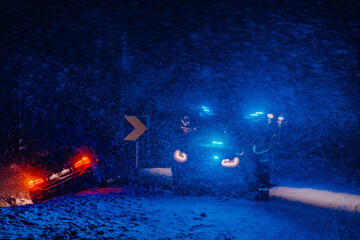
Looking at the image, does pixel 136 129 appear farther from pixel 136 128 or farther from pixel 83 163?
pixel 83 163

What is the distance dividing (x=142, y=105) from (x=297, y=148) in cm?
1194

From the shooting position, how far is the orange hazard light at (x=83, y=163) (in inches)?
288

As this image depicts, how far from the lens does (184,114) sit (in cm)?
978

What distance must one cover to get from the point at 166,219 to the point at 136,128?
13.5ft

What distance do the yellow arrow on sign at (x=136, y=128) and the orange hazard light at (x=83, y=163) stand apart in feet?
4.78

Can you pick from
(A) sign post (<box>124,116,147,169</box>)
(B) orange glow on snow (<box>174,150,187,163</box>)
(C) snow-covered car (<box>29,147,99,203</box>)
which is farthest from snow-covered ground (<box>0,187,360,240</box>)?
(A) sign post (<box>124,116,147,169</box>)

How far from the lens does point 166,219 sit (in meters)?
5.00

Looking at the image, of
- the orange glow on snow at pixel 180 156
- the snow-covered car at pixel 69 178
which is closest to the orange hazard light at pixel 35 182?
the snow-covered car at pixel 69 178

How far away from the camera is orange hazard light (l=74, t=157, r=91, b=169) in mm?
7314

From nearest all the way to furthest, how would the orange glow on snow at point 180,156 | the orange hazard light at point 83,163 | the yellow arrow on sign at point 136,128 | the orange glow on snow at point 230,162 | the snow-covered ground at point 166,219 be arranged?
the snow-covered ground at point 166,219, the orange hazard light at point 83,163, the orange glow on snow at point 230,162, the orange glow on snow at point 180,156, the yellow arrow on sign at point 136,128

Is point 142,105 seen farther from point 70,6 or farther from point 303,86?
point 70,6

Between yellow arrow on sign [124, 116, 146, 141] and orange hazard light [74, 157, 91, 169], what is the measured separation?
1.46 metres

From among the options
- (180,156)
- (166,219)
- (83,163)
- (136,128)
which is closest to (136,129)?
(136,128)

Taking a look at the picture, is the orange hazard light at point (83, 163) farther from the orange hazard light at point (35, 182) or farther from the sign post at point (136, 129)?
the sign post at point (136, 129)
